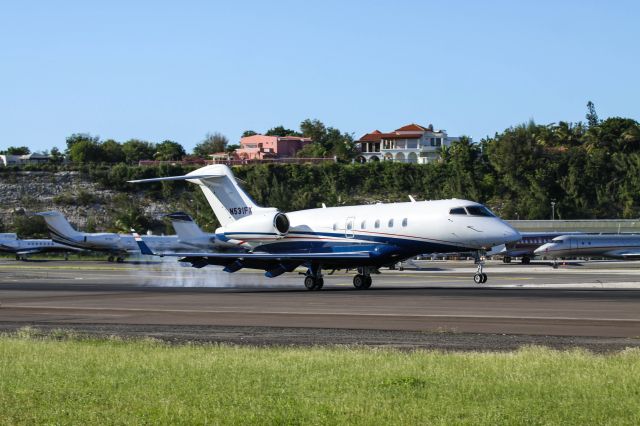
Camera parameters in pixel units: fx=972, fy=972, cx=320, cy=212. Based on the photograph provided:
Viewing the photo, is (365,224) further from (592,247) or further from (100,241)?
(100,241)

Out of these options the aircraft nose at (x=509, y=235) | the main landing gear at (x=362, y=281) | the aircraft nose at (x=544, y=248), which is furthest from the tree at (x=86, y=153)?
the aircraft nose at (x=509, y=235)

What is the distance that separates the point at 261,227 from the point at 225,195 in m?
3.55

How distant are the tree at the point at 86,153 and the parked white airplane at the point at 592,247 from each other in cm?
11952

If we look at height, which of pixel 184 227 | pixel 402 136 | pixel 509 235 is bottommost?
pixel 509 235

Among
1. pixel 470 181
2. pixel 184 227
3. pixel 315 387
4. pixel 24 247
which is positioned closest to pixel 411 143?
pixel 470 181

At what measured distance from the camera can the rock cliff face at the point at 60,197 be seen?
14788 centimetres

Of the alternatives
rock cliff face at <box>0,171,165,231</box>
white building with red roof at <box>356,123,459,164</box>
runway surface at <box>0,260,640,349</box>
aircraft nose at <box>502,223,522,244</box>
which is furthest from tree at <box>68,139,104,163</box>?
aircraft nose at <box>502,223,522,244</box>

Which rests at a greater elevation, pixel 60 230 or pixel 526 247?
pixel 60 230

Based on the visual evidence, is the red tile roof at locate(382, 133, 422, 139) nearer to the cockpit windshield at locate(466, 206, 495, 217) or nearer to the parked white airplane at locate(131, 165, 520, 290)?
the parked white airplane at locate(131, 165, 520, 290)

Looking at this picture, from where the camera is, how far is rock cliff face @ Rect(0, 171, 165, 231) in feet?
485

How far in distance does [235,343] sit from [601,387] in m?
9.34

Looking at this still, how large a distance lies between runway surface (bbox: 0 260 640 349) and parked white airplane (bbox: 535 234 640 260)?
3851 cm

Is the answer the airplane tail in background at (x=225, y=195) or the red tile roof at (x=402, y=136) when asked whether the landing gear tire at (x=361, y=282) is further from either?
the red tile roof at (x=402, y=136)

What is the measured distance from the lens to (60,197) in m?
150
